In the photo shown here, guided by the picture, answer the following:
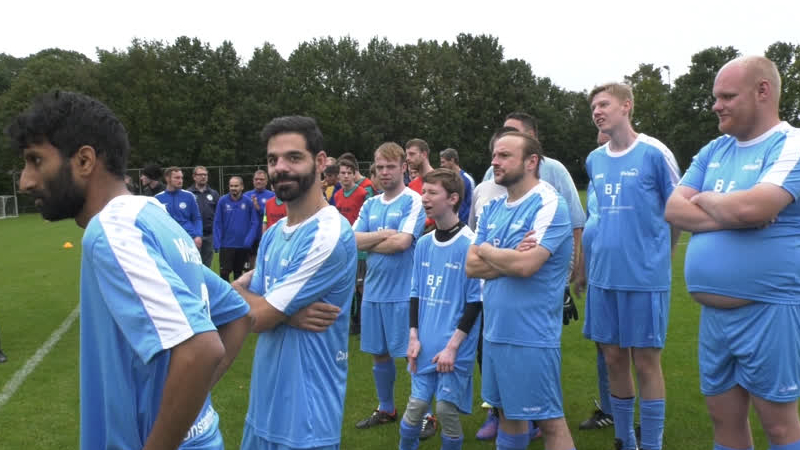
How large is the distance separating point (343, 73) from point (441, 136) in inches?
453

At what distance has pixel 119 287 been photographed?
1.59 m

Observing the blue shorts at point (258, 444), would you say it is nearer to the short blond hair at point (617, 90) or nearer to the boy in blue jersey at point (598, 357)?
the boy in blue jersey at point (598, 357)

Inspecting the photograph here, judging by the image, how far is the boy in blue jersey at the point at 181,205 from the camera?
10.3 m

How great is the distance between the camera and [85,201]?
1.80 m

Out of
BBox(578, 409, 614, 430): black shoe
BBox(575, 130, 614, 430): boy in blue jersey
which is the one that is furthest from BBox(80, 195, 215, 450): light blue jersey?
BBox(578, 409, 614, 430): black shoe

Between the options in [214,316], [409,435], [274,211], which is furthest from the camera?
[274,211]

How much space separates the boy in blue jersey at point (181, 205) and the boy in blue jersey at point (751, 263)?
338 inches

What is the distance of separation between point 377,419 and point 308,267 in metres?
3.26

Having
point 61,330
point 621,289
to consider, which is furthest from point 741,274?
point 61,330

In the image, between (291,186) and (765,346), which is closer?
(291,186)

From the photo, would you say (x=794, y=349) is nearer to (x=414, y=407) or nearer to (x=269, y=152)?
(x=414, y=407)

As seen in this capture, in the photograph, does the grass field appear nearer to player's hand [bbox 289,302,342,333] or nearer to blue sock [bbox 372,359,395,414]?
blue sock [bbox 372,359,395,414]

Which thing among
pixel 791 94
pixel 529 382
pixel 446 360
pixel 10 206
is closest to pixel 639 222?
pixel 529 382

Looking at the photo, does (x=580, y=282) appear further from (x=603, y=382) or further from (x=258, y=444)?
(x=258, y=444)
